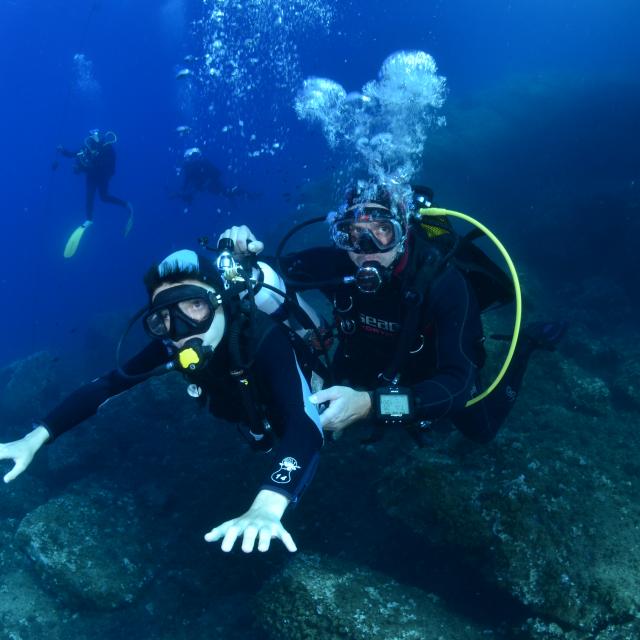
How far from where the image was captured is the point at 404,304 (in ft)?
12.9

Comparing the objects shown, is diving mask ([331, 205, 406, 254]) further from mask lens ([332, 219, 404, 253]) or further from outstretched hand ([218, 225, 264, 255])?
outstretched hand ([218, 225, 264, 255])

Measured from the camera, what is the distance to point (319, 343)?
4.39 metres

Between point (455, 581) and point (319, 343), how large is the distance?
314 centimetres

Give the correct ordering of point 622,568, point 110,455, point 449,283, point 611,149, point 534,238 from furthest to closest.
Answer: point 611,149, point 534,238, point 110,455, point 622,568, point 449,283

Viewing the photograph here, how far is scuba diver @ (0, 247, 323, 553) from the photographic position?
9.20 feet

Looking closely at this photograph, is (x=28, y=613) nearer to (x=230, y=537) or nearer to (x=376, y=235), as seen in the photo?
(x=230, y=537)

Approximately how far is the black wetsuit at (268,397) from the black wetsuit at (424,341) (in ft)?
2.62

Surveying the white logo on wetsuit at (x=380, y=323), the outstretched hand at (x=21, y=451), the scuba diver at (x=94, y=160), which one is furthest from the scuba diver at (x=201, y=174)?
the outstretched hand at (x=21, y=451)

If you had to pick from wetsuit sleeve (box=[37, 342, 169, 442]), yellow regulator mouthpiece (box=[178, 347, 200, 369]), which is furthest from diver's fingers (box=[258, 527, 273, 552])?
wetsuit sleeve (box=[37, 342, 169, 442])

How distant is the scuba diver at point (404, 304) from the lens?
3168 mm

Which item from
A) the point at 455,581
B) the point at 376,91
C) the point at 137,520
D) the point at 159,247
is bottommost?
the point at 455,581

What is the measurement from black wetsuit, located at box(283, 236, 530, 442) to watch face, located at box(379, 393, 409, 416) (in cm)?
13

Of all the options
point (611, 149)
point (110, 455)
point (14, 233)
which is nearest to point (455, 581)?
point (110, 455)

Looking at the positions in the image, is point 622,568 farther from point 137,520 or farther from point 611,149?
point 611,149
